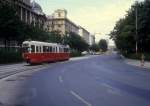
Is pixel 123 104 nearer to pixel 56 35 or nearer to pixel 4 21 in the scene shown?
pixel 4 21

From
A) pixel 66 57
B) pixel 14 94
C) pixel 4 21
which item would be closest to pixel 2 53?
pixel 4 21

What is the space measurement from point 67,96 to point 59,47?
48.1 m

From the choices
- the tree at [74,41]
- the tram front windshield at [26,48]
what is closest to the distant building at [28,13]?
the tree at [74,41]

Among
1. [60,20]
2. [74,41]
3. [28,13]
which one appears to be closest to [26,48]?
[28,13]

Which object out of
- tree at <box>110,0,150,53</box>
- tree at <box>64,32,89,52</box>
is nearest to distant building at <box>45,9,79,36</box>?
tree at <box>64,32,89,52</box>

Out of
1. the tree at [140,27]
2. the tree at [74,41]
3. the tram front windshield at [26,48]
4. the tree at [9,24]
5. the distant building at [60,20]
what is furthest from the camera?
the distant building at [60,20]

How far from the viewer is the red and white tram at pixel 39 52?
49750 mm

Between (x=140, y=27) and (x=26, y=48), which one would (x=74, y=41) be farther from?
(x=26, y=48)

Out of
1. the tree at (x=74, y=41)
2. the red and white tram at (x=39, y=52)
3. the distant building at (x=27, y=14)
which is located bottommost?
the red and white tram at (x=39, y=52)

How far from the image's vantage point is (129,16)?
274 ft

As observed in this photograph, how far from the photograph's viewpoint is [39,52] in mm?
51625

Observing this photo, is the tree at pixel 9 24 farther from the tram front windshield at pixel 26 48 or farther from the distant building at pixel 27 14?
the distant building at pixel 27 14

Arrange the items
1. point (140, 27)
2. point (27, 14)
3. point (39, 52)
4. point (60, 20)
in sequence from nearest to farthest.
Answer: point (39, 52), point (140, 27), point (27, 14), point (60, 20)

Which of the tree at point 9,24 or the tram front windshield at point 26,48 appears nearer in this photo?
the tram front windshield at point 26,48
